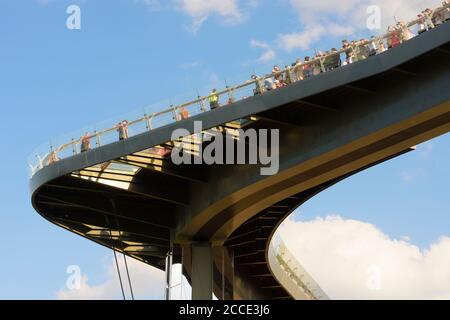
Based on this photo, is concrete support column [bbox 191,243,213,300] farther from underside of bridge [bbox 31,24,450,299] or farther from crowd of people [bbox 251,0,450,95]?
crowd of people [bbox 251,0,450,95]

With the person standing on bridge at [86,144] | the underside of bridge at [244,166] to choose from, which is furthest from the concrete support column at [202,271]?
the person standing on bridge at [86,144]

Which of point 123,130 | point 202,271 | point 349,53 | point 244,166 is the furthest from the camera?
point 202,271

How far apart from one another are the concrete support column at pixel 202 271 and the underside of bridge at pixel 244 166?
0.15ft

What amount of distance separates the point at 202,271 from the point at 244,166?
759 cm

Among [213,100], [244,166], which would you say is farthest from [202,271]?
[213,100]

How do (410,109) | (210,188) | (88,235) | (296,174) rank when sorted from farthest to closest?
(88,235) < (210,188) < (296,174) < (410,109)

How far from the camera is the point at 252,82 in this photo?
24.1 meters

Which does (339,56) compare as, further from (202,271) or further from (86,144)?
(202,271)

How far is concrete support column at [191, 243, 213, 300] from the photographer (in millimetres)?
32344

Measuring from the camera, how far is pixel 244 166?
27.3 m
